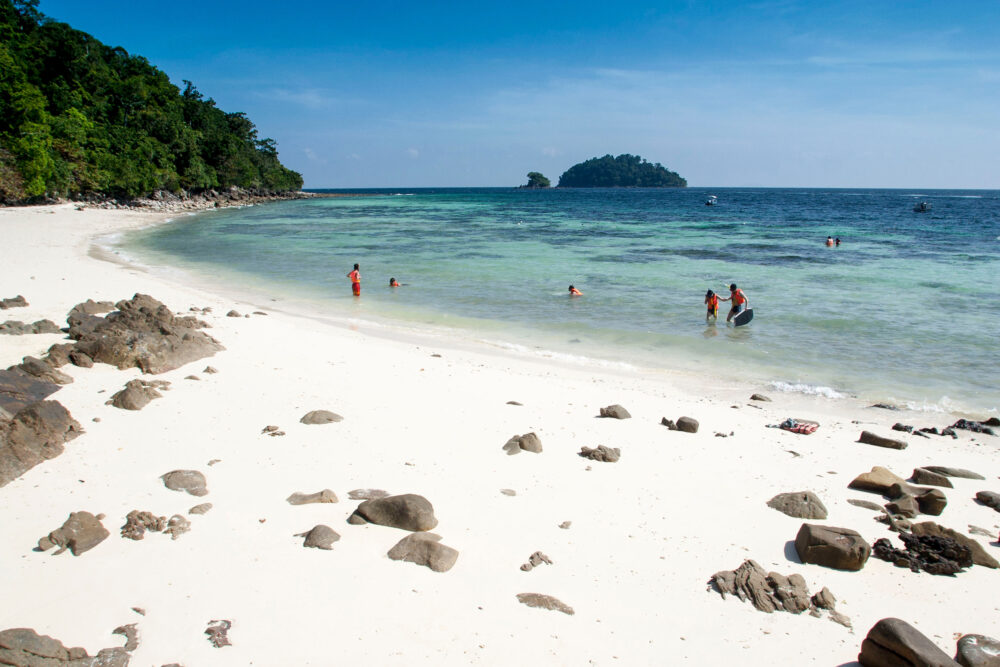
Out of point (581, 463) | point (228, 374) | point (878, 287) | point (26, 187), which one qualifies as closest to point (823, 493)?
point (581, 463)

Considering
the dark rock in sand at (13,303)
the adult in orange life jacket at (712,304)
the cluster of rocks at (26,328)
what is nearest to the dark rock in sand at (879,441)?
the adult in orange life jacket at (712,304)

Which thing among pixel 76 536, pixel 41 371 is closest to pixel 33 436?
pixel 76 536

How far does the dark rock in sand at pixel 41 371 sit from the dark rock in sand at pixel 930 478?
10529 millimetres

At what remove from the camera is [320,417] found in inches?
294

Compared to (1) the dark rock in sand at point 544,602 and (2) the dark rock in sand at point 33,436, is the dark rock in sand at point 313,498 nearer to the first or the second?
(1) the dark rock in sand at point 544,602

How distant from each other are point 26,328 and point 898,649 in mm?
12565

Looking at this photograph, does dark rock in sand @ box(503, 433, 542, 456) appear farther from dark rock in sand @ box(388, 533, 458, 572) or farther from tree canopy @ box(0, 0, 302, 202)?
tree canopy @ box(0, 0, 302, 202)

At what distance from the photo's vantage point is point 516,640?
13.2 ft

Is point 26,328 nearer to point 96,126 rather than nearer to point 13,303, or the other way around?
point 13,303

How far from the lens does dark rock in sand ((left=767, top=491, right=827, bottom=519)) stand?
5.77 meters

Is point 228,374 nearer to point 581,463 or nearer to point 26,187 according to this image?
point 581,463

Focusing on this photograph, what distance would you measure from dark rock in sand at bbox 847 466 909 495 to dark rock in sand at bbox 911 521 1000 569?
686mm

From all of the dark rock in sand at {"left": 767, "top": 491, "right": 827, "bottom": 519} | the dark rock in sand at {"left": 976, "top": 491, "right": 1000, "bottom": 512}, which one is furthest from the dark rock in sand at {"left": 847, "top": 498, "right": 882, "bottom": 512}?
the dark rock in sand at {"left": 976, "top": 491, "right": 1000, "bottom": 512}

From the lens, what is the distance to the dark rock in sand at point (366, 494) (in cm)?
569
